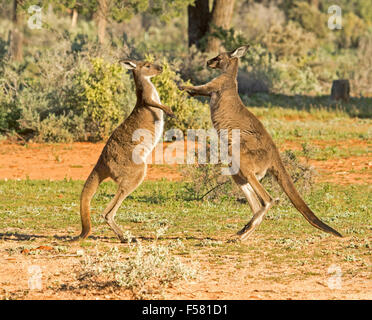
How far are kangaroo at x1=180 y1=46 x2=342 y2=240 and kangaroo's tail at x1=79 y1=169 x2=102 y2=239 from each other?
138 cm

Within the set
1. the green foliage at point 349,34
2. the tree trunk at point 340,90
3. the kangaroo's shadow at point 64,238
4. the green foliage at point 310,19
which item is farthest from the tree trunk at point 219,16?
the green foliage at point 349,34

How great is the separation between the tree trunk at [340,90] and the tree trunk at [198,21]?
493cm

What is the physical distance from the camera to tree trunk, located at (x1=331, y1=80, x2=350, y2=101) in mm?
21781

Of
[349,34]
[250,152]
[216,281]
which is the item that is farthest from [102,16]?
[349,34]

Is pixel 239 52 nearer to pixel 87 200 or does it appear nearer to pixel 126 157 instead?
pixel 126 157

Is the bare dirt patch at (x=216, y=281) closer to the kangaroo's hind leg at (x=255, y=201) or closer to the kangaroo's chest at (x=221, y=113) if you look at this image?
the kangaroo's hind leg at (x=255, y=201)

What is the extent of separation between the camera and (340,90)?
21.9m

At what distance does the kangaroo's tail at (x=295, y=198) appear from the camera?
299 inches

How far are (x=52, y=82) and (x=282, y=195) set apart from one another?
29.5ft

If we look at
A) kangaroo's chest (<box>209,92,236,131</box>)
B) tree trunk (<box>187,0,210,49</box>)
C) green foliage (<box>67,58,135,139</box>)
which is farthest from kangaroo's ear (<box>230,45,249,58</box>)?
tree trunk (<box>187,0,210,49</box>)
